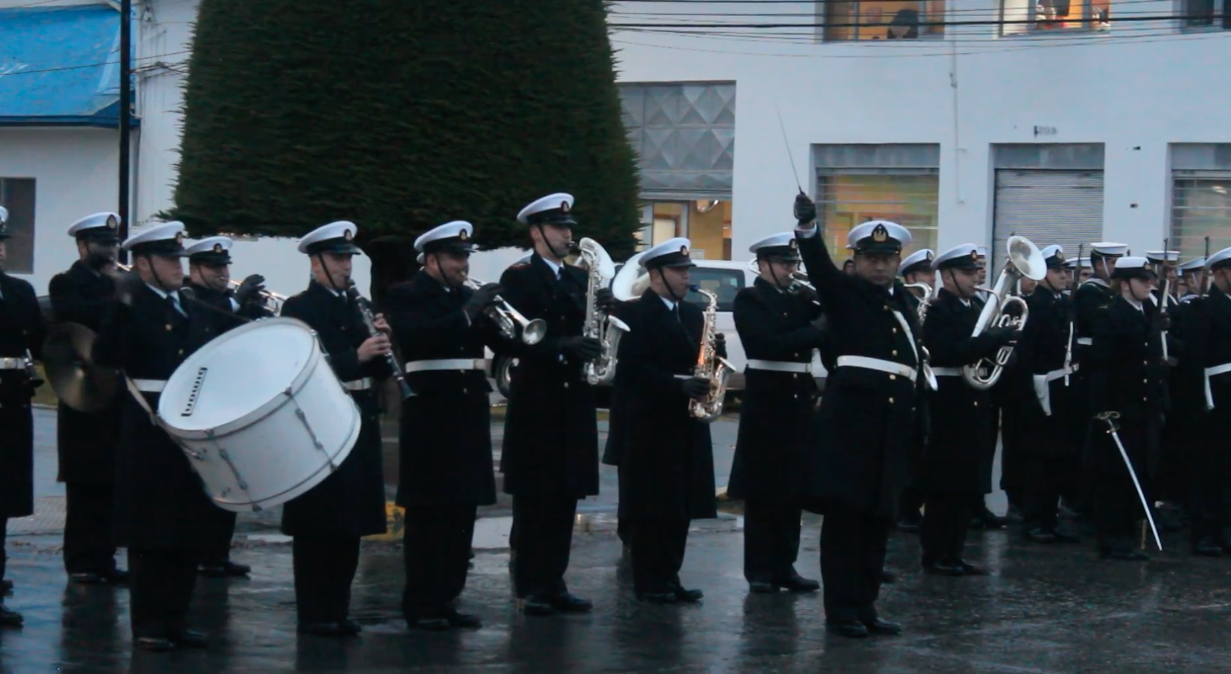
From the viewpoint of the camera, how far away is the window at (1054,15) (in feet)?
80.1

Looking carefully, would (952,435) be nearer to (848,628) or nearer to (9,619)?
(848,628)

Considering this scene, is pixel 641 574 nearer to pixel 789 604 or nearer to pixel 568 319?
pixel 789 604

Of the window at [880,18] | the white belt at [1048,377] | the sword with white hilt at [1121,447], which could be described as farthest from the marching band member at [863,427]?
the window at [880,18]

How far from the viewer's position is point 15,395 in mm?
8477

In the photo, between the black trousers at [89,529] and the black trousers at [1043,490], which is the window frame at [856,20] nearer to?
the black trousers at [1043,490]

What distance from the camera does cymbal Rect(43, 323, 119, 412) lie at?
8.39 meters

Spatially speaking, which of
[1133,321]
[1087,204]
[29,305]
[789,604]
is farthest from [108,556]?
[1087,204]

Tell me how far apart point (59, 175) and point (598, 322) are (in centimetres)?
2368

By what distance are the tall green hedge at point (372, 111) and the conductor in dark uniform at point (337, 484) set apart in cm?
A: 571

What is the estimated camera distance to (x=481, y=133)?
13938 mm

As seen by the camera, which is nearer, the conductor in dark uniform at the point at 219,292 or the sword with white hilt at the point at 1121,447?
the conductor in dark uniform at the point at 219,292

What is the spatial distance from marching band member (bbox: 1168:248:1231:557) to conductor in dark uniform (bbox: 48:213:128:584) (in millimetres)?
6781

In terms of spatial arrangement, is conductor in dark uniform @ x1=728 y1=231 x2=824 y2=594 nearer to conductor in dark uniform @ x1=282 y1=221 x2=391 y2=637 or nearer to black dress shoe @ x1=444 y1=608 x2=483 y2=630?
black dress shoe @ x1=444 y1=608 x2=483 y2=630

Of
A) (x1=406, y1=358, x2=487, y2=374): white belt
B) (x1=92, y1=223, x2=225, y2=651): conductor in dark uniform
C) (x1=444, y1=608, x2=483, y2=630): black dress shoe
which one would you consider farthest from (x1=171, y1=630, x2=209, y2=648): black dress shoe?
(x1=406, y1=358, x2=487, y2=374): white belt
